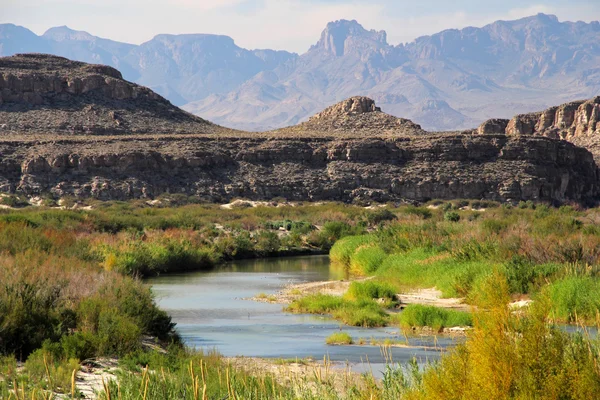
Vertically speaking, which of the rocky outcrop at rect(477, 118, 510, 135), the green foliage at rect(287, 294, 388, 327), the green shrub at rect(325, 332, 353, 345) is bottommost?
the green foliage at rect(287, 294, 388, 327)

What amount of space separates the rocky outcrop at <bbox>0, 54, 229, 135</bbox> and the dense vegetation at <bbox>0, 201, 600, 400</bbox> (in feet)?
123

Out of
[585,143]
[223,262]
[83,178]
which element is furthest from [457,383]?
[585,143]

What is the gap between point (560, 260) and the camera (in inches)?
943

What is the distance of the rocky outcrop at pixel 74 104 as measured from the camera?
80500 millimetres

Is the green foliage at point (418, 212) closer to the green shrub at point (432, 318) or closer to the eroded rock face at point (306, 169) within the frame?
the eroded rock face at point (306, 169)

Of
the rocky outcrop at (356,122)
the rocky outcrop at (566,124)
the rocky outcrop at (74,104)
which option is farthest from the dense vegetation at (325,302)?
the rocky outcrop at (566,124)

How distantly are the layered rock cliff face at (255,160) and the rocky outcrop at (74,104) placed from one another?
0.54ft

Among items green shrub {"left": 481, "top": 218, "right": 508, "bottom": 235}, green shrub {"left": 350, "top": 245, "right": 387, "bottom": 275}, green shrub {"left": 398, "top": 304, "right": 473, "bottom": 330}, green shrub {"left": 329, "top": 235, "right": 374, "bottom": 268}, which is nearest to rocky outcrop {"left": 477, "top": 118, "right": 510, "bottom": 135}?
green shrub {"left": 329, "top": 235, "right": 374, "bottom": 268}

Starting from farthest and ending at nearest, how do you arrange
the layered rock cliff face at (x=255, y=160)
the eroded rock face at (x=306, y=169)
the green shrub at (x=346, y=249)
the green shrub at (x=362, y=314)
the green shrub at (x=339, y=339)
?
1. the layered rock cliff face at (x=255, y=160)
2. the eroded rock face at (x=306, y=169)
3. the green shrub at (x=346, y=249)
4. the green shrub at (x=362, y=314)
5. the green shrub at (x=339, y=339)

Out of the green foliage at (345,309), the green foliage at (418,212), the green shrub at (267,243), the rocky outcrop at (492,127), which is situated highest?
the rocky outcrop at (492,127)

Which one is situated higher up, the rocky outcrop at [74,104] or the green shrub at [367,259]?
the rocky outcrop at [74,104]

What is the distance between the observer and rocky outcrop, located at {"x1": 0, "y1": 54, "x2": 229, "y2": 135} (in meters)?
80.5

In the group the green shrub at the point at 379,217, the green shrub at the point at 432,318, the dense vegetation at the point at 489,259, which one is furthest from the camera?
the green shrub at the point at 379,217

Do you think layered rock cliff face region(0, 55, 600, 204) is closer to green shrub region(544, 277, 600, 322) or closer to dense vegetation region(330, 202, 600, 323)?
dense vegetation region(330, 202, 600, 323)
